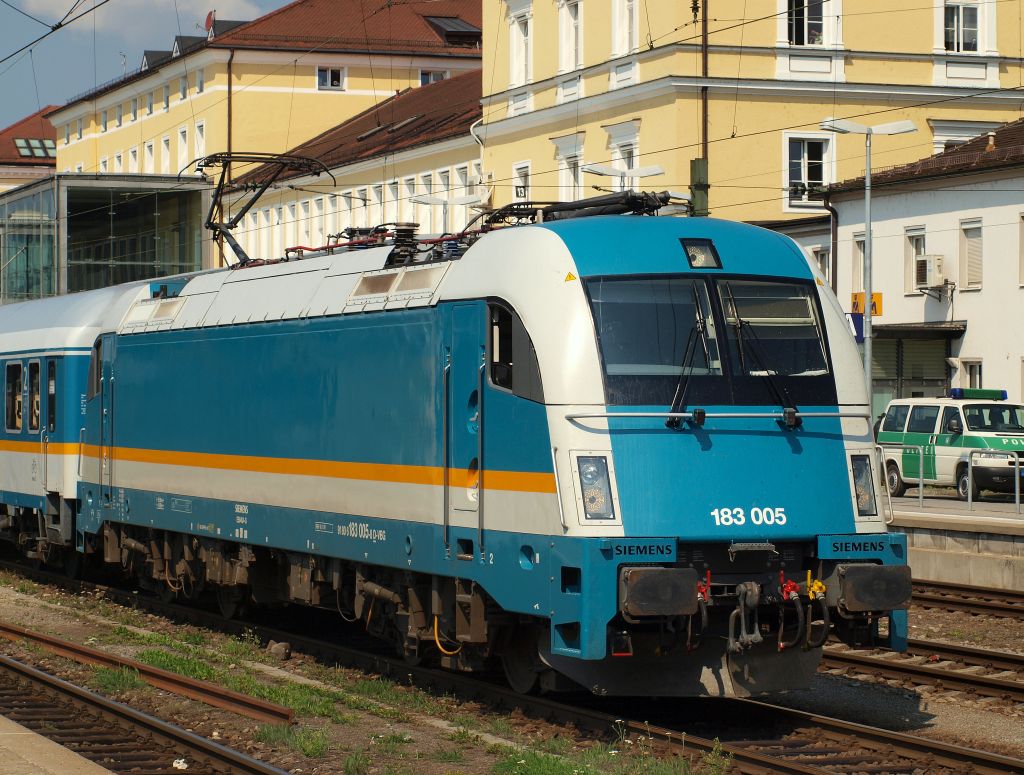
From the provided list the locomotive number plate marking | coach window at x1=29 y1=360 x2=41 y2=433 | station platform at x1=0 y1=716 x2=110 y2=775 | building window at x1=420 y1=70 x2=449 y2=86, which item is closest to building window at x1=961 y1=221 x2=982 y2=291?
coach window at x1=29 y1=360 x2=41 y2=433

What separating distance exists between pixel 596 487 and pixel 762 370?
4.74 feet

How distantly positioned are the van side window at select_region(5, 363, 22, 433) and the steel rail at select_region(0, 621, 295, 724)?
5.33 metres

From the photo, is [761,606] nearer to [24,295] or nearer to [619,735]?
[619,735]

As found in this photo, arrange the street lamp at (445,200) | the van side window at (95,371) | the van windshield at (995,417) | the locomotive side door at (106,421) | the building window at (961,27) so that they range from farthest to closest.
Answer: the building window at (961,27), the street lamp at (445,200), the van windshield at (995,417), the van side window at (95,371), the locomotive side door at (106,421)

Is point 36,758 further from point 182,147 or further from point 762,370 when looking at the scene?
point 182,147

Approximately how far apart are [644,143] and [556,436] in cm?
3664

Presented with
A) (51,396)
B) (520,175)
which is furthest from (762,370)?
(520,175)

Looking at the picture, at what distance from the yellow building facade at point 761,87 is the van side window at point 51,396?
25.2 metres

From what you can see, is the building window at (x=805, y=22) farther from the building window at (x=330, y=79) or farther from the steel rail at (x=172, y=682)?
the steel rail at (x=172, y=682)

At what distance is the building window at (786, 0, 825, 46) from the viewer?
47.5 meters

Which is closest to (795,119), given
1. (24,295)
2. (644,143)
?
(644,143)

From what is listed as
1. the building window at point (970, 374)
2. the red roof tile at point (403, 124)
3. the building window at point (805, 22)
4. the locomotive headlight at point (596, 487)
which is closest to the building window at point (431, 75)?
the red roof tile at point (403, 124)

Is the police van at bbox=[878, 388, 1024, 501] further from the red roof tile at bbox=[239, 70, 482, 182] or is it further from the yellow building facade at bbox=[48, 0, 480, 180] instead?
the yellow building facade at bbox=[48, 0, 480, 180]

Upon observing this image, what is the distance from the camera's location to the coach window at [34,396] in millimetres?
21781
